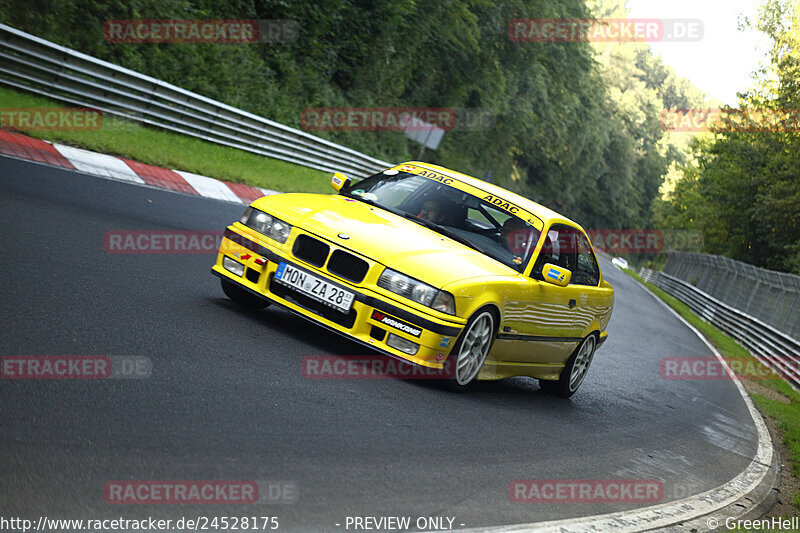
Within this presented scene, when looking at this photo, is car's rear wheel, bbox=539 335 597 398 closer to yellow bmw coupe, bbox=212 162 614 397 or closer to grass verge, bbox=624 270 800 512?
yellow bmw coupe, bbox=212 162 614 397

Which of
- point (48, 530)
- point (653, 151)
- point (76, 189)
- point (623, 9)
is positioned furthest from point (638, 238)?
point (48, 530)

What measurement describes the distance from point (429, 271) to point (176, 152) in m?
12.2

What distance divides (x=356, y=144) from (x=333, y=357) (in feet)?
97.0

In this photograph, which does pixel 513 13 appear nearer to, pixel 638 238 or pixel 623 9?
pixel 638 238

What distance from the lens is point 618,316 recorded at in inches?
889

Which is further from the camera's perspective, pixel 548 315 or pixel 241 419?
pixel 548 315

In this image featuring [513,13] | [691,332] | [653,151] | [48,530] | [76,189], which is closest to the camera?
[48,530]

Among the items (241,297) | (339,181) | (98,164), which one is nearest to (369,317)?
(241,297)

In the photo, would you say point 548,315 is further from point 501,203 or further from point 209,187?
point 209,187

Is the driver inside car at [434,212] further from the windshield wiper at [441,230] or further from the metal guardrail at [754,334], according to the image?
the metal guardrail at [754,334]

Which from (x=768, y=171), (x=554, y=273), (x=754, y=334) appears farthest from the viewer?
(x=768, y=171)

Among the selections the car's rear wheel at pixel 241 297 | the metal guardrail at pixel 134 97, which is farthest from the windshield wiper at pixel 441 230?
the metal guardrail at pixel 134 97

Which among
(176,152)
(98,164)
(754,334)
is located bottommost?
(754,334)

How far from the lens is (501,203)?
8320 millimetres
